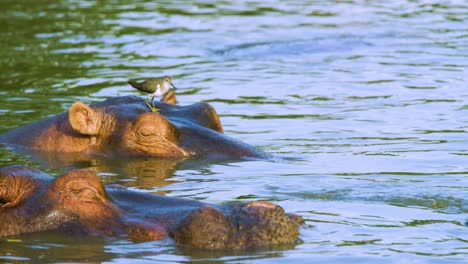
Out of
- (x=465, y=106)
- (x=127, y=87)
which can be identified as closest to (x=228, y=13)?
(x=127, y=87)

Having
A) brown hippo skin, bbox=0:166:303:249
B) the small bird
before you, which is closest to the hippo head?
brown hippo skin, bbox=0:166:303:249

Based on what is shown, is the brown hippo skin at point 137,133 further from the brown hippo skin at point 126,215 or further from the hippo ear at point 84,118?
the brown hippo skin at point 126,215

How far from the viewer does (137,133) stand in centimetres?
1011

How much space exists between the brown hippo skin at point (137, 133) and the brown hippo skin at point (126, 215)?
107 inches

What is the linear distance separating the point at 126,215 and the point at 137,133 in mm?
3206

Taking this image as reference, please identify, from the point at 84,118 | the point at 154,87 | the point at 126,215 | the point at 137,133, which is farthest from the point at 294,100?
the point at 126,215

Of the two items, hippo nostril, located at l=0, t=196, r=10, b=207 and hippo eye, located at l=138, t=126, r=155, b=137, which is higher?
hippo nostril, located at l=0, t=196, r=10, b=207

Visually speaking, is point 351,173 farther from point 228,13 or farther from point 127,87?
point 228,13

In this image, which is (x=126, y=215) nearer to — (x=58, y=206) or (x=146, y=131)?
(x=58, y=206)

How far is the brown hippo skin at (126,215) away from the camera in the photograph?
661 centimetres

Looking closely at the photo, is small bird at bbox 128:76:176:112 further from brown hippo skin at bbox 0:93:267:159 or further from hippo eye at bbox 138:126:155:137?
hippo eye at bbox 138:126:155:137

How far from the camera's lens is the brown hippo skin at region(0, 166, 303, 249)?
6.61m

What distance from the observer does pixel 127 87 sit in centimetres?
1427

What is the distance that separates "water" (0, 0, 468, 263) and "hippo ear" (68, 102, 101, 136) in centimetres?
30
